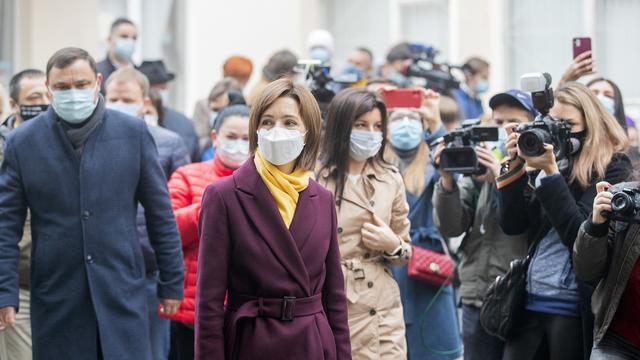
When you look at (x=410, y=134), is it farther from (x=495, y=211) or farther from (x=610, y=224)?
(x=610, y=224)

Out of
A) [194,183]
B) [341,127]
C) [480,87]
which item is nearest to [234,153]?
[194,183]

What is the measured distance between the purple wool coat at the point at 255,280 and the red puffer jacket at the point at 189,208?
5.83 ft

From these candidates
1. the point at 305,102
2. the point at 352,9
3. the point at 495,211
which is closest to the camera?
the point at 305,102

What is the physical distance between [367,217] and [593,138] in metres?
1.27

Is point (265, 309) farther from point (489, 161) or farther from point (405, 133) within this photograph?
point (405, 133)

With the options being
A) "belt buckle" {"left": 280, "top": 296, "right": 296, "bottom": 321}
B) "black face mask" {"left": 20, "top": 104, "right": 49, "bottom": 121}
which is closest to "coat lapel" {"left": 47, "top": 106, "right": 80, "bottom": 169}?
"black face mask" {"left": 20, "top": 104, "right": 49, "bottom": 121}

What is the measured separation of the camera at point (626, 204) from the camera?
5.43m

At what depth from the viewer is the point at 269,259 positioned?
17.0ft

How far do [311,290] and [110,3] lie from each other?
11.0 meters

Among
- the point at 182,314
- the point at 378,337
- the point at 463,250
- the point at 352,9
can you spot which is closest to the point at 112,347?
the point at 182,314

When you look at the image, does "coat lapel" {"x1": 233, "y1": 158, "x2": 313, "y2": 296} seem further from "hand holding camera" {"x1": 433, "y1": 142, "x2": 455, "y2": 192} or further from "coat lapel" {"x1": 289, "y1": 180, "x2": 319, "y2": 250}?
"hand holding camera" {"x1": 433, "y1": 142, "x2": 455, "y2": 192}

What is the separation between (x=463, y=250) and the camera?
717cm

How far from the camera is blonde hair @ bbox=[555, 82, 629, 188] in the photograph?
20.7 ft

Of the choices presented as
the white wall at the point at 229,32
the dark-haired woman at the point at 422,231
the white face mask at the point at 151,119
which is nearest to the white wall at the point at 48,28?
the white wall at the point at 229,32
